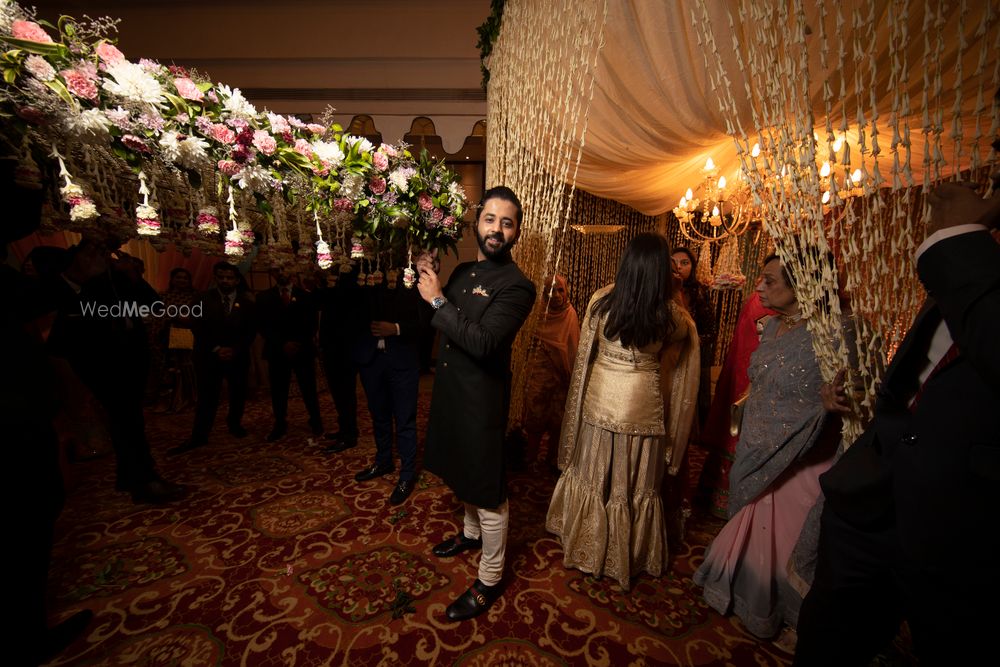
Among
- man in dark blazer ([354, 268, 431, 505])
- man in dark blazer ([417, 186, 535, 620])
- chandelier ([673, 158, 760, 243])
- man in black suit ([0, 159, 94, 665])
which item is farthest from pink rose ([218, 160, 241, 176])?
chandelier ([673, 158, 760, 243])

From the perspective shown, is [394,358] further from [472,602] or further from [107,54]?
[107,54]

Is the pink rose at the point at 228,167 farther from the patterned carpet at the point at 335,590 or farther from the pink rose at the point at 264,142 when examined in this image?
the patterned carpet at the point at 335,590

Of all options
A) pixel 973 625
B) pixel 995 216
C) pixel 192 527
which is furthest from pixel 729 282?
pixel 192 527

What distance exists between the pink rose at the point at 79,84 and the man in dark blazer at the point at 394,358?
164 cm

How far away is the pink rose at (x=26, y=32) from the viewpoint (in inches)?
37.7

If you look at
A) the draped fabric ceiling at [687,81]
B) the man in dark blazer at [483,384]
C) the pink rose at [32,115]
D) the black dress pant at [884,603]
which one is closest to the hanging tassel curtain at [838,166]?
the draped fabric ceiling at [687,81]

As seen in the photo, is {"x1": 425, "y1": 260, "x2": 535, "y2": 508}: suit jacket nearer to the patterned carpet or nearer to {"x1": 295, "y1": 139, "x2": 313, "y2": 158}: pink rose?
the patterned carpet

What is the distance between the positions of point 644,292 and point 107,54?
2.13m

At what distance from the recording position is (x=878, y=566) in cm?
97

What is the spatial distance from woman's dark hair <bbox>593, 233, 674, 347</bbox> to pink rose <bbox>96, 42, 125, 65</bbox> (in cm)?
196

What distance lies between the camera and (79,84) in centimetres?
102

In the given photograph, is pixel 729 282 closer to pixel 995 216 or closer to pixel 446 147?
pixel 995 216

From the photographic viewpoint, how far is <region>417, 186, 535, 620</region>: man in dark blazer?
1.61m

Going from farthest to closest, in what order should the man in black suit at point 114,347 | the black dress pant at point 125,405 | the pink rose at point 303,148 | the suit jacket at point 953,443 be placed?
the black dress pant at point 125,405 → the man in black suit at point 114,347 → the pink rose at point 303,148 → the suit jacket at point 953,443
